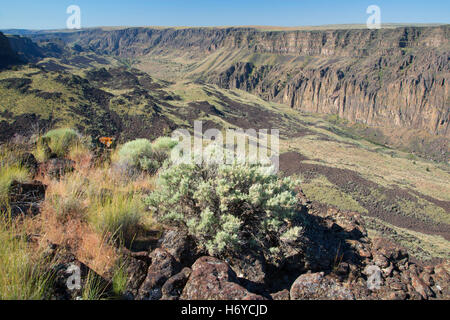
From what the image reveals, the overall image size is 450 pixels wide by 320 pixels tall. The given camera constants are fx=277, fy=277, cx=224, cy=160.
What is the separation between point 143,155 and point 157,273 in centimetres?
525

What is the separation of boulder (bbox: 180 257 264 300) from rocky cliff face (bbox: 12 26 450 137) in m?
123

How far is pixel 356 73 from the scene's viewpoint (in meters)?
130

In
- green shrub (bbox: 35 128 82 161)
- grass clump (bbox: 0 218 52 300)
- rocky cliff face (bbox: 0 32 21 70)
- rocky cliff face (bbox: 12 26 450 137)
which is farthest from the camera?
rocky cliff face (bbox: 12 26 450 137)

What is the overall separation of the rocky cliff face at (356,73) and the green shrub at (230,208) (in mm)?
121025

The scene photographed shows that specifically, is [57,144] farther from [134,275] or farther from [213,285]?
[213,285]

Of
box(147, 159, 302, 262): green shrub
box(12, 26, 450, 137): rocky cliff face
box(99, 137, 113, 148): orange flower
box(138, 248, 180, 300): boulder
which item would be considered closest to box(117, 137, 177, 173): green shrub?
box(99, 137, 113, 148): orange flower

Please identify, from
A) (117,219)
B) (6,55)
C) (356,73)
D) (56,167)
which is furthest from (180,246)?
(356,73)

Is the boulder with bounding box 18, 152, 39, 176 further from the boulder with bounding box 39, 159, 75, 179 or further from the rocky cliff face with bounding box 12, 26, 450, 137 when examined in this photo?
the rocky cliff face with bounding box 12, 26, 450, 137

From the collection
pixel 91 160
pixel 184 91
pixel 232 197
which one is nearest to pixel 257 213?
pixel 232 197

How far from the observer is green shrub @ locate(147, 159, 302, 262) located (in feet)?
13.1

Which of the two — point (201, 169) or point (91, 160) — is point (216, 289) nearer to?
point (201, 169)

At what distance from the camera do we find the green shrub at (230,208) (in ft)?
13.1

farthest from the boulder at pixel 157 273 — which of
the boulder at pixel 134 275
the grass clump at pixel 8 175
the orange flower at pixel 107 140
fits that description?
the orange flower at pixel 107 140

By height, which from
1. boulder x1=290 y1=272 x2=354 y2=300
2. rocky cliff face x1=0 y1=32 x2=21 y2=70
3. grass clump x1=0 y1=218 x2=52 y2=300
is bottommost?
boulder x1=290 y1=272 x2=354 y2=300
